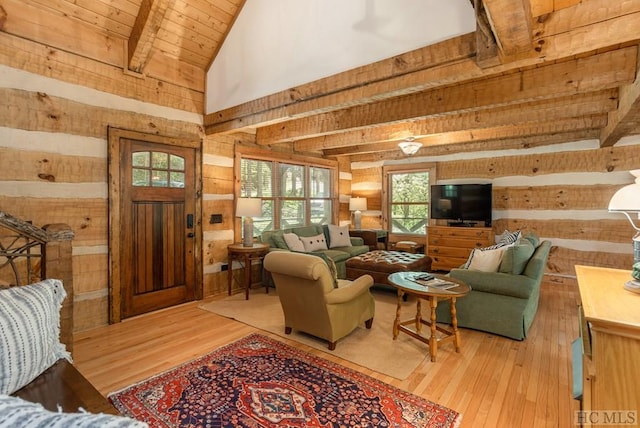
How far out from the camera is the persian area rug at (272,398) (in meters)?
1.98

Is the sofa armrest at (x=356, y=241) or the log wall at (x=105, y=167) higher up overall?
the log wall at (x=105, y=167)

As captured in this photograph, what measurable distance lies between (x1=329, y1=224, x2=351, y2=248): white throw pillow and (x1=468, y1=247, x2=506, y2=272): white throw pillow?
2.65m

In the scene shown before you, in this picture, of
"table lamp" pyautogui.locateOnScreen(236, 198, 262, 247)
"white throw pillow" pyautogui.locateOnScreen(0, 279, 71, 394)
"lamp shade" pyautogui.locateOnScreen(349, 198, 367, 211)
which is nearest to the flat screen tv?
"lamp shade" pyautogui.locateOnScreen(349, 198, 367, 211)

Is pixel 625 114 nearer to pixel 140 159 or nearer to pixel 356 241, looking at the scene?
pixel 356 241

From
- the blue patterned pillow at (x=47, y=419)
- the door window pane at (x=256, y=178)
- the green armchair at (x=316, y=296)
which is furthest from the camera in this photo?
the door window pane at (x=256, y=178)

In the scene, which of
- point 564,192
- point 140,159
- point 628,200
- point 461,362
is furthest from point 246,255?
point 564,192

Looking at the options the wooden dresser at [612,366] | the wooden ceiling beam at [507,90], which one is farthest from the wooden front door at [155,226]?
the wooden dresser at [612,366]

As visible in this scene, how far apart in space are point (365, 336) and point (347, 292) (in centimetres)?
63

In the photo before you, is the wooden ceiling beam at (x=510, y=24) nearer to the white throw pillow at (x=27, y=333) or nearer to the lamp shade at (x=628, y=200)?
the lamp shade at (x=628, y=200)

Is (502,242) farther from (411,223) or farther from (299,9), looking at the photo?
(299,9)

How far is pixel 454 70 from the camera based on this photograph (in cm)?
243

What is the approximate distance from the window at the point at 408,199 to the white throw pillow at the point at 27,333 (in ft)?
20.7

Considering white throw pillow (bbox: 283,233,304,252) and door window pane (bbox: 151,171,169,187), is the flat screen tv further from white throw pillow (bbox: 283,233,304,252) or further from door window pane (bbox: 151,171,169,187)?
door window pane (bbox: 151,171,169,187)

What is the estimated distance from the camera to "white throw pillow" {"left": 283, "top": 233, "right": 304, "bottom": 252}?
4976mm
